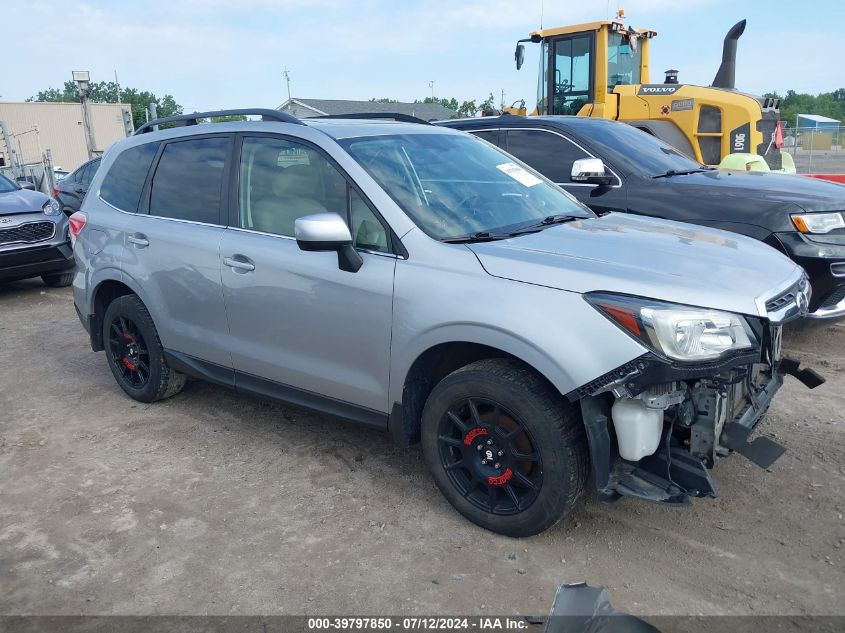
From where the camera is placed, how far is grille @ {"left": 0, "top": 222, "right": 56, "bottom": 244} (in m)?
8.48

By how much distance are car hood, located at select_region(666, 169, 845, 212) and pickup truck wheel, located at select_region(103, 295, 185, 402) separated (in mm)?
4114

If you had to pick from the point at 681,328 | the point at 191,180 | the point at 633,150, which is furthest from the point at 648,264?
the point at 633,150

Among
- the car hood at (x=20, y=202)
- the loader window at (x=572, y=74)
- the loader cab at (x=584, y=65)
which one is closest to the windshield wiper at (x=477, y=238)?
the car hood at (x=20, y=202)

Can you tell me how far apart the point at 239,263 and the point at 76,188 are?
934cm

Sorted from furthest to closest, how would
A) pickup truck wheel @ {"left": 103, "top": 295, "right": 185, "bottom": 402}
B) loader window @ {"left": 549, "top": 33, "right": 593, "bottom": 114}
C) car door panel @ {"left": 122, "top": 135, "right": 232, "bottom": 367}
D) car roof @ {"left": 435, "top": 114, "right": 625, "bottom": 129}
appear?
1. loader window @ {"left": 549, "top": 33, "right": 593, "bottom": 114}
2. car roof @ {"left": 435, "top": 114, "right": 625, "bottom": 129}
3. pickup truck wheel @ {"left": 103, "top": 295, "right": 185, "bottom": 402}
4. car door panel @ {"left": 122, "top": 135, "right": 232, "bottom": 367}

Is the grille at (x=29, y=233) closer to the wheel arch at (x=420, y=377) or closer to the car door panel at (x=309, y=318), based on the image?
the car door panel at (x=309, y=318)

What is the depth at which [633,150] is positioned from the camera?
621cm

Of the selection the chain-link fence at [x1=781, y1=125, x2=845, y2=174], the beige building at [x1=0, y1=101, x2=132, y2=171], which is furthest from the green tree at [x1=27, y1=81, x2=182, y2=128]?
the chain-link fence at [x1=781, y1=125, x2=845, y2=174]

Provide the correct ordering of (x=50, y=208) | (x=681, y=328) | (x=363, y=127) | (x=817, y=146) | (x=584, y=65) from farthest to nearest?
1. (x=817, y=146)
2. (x=584, y=65)
3. (x=50, y=208)
4. (x=363, y=127)
5. (x=681, y=328)

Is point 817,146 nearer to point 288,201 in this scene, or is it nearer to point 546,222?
point 546,222

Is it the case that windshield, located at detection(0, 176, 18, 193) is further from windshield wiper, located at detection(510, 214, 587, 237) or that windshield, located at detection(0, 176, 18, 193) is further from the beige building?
the beige building

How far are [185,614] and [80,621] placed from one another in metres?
0.40

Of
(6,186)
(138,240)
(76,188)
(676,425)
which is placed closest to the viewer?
(676,425)

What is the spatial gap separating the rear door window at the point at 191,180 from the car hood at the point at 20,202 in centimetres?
→ 525
